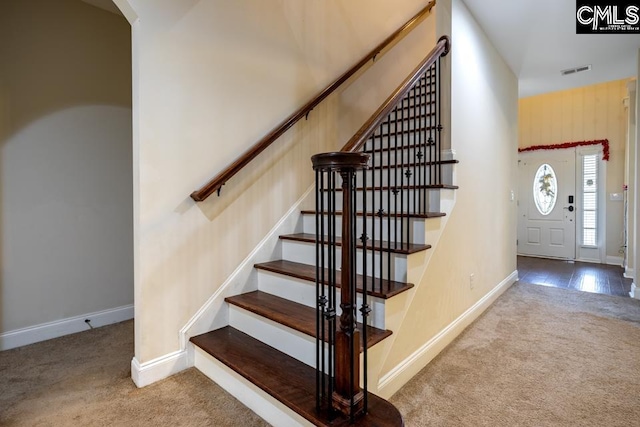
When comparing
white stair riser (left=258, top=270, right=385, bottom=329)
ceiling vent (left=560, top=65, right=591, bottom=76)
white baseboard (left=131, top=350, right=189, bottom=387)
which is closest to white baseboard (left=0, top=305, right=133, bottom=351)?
white baseboard (left=131, top=350, right=189, bottom=387)

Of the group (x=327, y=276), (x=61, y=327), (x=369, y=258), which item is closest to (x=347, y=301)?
(x=327, y=276)

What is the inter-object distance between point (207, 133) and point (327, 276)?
Result: 1.18 metres

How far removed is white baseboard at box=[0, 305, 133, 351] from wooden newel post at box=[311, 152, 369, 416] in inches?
91.3

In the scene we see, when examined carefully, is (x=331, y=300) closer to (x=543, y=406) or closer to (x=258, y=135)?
(x=543, y=406)

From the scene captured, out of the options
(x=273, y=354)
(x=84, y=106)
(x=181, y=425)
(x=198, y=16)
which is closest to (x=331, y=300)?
(x=273, y=354)

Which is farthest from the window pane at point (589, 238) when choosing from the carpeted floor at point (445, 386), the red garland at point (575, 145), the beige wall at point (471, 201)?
the carpeted floor at point (445, 386)

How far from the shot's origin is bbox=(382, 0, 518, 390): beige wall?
2.05 meters

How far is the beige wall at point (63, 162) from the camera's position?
90.0 inches

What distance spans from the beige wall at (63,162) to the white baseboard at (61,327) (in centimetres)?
4

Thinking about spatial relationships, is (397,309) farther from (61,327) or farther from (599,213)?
(599,213)

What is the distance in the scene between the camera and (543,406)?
5.41 ft

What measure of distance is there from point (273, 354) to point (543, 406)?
1.43 meters

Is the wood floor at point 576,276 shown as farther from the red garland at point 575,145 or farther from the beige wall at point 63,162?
the beige wall at point 63,162

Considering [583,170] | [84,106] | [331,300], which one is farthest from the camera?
[583,170]
